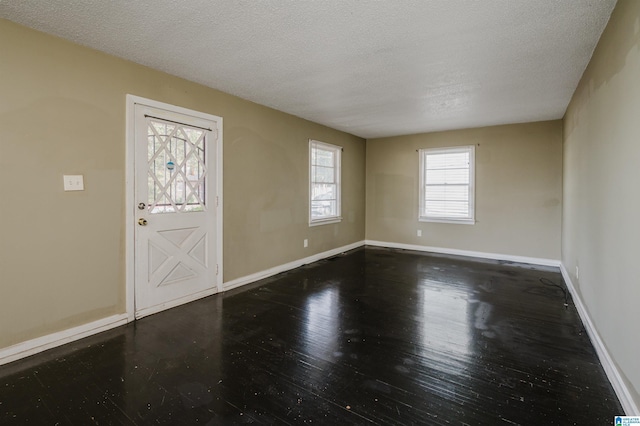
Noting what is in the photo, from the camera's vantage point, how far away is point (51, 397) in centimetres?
191

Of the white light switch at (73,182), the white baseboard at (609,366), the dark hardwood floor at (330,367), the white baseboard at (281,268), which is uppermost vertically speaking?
the white light switch at (73,182)

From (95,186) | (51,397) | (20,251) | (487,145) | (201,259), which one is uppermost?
(487,145)

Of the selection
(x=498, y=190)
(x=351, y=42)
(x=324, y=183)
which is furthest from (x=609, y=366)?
(x=324, y=183)

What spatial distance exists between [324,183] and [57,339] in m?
4.36

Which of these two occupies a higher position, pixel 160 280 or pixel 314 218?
pixel 314 218

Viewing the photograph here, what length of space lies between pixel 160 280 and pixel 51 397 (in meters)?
1.44

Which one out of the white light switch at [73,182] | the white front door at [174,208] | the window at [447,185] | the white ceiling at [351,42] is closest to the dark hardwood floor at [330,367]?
the white front door at [174,208]

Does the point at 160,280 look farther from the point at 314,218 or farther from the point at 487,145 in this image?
the point at 487,145

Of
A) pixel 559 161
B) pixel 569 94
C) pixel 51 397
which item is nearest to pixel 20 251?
pixel 51 397

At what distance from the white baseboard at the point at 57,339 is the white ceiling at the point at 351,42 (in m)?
2.39

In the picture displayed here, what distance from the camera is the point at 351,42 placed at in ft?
8.40

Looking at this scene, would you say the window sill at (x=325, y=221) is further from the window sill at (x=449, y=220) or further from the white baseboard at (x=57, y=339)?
the white baseboard at (x=57, y=339)

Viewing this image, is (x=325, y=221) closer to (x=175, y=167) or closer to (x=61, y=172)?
(x=175, y=167)

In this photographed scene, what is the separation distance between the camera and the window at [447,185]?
5.95 m
